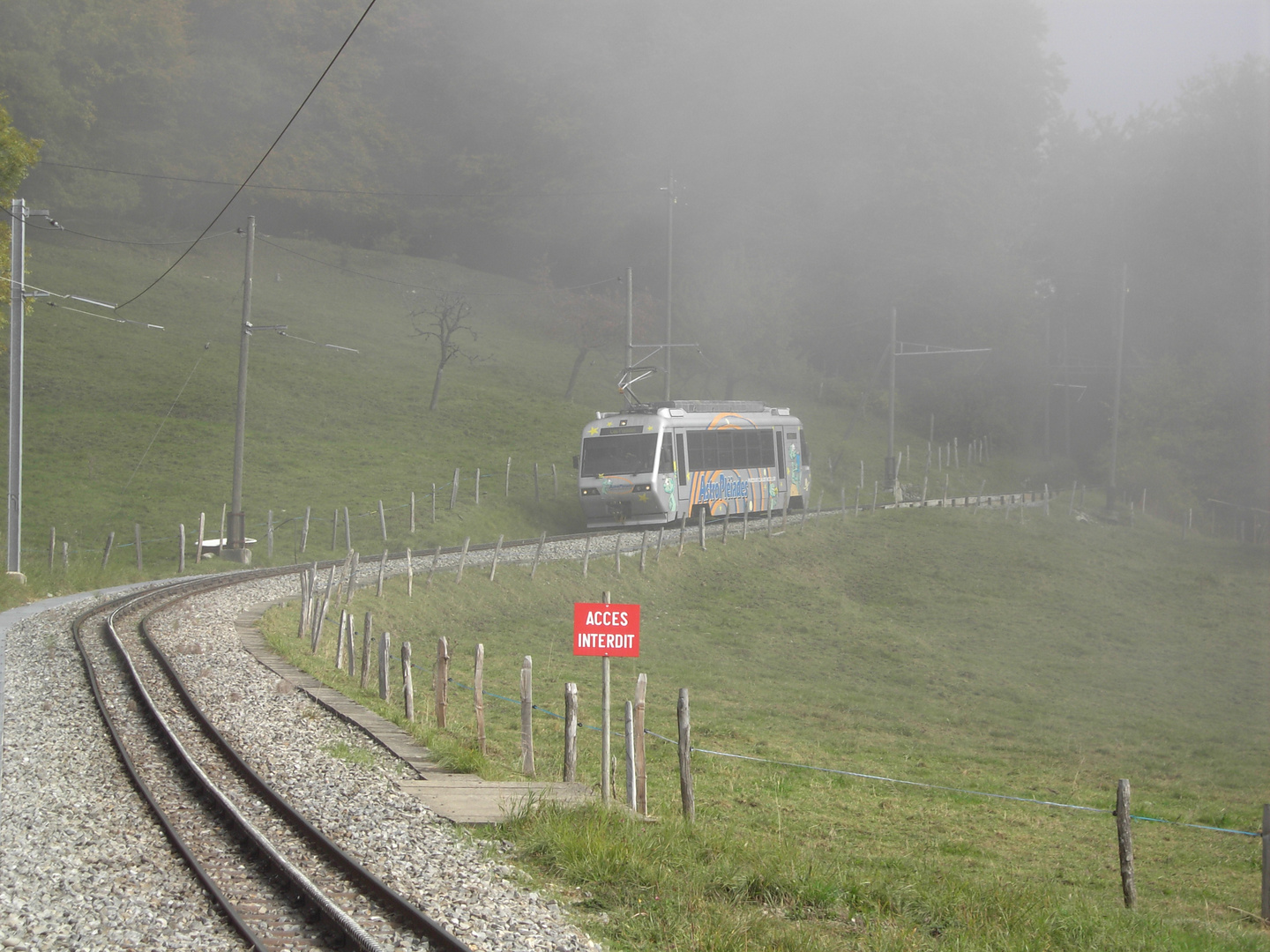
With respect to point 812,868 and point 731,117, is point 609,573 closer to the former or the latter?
point 812,868

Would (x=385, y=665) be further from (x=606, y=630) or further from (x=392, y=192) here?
(x=392, y=192)

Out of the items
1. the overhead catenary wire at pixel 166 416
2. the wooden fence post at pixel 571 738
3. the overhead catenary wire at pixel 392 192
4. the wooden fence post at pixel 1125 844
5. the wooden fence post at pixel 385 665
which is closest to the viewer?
the wooden fence post at pixel 1125 844

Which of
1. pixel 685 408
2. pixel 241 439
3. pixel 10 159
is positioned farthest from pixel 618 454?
pixel 10 159

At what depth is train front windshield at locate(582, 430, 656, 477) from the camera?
29.0 metres

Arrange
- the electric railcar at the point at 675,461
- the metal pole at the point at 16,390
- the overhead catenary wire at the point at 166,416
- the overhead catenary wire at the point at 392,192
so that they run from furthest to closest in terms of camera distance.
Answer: the overhead catenary wire at the point at 392,192 → the overhead catenary wire at the point at 166,416 → the electric railcar at the point at 675,461 → the metal pole at the point at 16,390

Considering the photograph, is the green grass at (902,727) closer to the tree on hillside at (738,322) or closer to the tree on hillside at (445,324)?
the tree on hillside at (738,322)

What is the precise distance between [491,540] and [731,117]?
54333 mm

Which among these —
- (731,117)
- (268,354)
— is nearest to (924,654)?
(268,354)

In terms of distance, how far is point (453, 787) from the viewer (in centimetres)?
936

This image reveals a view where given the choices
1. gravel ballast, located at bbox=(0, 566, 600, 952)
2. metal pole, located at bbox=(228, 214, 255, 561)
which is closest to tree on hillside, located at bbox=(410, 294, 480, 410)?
metal pole, located at bbox=(228, 214, 255, 561)

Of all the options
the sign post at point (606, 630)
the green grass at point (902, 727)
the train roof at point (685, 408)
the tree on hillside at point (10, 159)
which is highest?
the tree on hillside at point (10, 159)

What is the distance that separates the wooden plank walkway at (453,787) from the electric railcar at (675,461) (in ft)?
56.0

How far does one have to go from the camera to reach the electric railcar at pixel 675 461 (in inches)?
1149

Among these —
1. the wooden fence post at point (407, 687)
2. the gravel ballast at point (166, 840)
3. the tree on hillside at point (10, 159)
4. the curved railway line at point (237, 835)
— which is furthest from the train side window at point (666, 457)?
the wooden fence post at point (407, 687)
